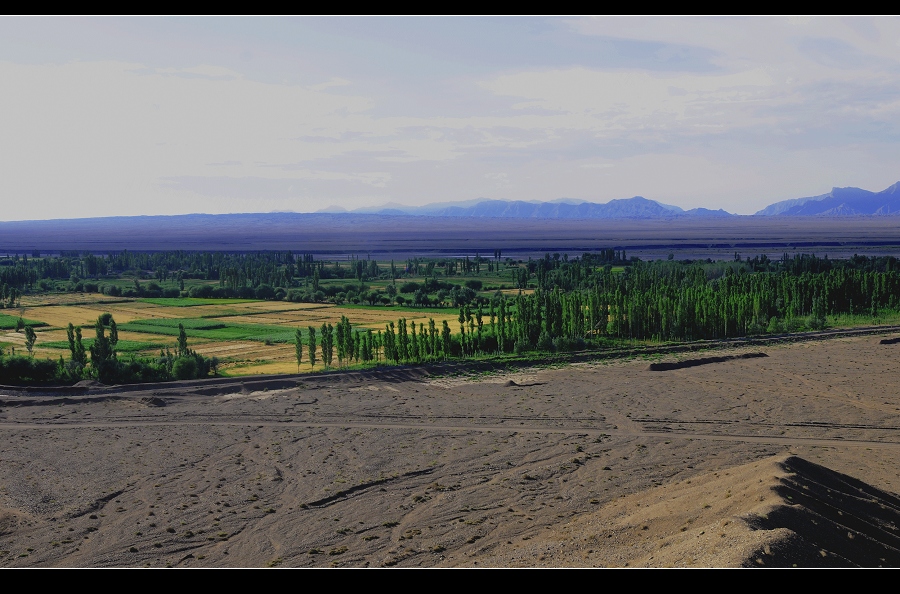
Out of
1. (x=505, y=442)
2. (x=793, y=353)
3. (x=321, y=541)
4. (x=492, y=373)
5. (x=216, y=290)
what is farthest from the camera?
(x=216, y=290)

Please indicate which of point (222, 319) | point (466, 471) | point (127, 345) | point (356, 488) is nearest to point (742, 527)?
point (466, 471)

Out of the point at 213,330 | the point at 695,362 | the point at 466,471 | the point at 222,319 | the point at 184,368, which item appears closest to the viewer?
the point at 466,471

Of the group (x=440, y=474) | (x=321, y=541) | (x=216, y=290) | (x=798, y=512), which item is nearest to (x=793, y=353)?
(x=440, y=474)

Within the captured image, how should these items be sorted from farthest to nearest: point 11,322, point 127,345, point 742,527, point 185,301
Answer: point 185,301 → point 11,322 → point 127,345 → point 742,527

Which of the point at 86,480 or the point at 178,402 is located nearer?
the point at 86,480

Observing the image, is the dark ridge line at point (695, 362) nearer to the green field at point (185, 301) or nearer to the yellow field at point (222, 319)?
the yellow field at point (222, 319)

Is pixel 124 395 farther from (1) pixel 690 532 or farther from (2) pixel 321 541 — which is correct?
(1) pixel 690 532

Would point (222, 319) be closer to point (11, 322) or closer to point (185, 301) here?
point (11, 322)

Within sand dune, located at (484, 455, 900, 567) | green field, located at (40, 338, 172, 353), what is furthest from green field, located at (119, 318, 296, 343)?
sand dune, located at (484, 455, 900, 567)
